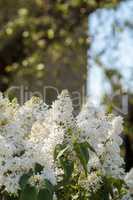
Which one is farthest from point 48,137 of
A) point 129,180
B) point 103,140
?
point 129,180

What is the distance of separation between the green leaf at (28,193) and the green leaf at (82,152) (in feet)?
1.10

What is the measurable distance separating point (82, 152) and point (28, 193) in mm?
385

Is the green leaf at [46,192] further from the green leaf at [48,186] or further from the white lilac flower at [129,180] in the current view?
the white lilac flower at [129,180]

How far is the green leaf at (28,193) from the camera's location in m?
2.83

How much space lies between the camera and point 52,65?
11.4 metres

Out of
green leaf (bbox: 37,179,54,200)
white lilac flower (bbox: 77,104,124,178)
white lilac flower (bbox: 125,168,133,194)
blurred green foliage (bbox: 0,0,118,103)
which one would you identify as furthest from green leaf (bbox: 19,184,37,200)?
blurred green foliage (bbox: 0,0,118,103)

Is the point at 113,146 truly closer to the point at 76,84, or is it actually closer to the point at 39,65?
the point at 39,65

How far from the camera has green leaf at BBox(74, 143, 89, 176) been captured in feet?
10.2

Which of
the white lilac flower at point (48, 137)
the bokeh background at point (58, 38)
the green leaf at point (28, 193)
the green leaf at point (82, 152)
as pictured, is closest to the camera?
the green leaf at point (28, 193)

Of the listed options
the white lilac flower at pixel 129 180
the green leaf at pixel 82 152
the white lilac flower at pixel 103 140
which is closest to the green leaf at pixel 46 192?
the green leaf at pixel 82 152

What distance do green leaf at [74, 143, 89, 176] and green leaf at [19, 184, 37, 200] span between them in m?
0.34

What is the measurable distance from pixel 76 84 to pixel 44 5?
2.93 metres

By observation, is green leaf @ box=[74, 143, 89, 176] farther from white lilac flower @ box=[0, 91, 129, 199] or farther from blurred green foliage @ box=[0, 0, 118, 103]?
blurred green foliage @ box=[0, 0, 118, 103]

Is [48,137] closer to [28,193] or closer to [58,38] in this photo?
[28,193]
